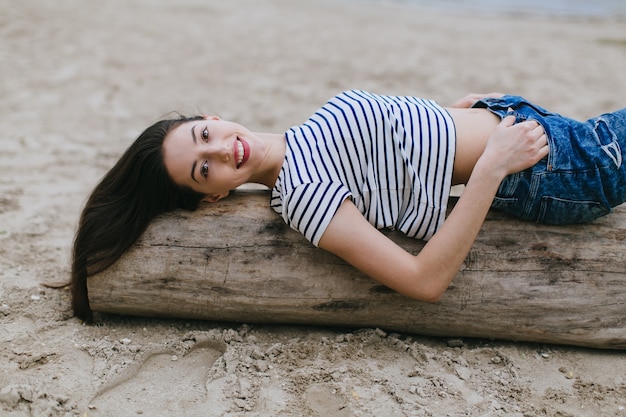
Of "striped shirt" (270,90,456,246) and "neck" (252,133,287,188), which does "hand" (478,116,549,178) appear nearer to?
"striped shirt" (270,90,456,246)

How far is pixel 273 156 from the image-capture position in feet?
9.70

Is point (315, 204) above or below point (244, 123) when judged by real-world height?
above

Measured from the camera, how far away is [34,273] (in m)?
3.63

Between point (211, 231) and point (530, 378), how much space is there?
153 cm

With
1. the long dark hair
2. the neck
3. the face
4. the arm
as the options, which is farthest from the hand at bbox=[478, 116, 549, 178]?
the long dark hair

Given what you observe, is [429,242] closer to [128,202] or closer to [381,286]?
[381,286]

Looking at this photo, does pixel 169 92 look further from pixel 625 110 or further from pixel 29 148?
pixel 625 110

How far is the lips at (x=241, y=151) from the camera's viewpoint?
2902 mm

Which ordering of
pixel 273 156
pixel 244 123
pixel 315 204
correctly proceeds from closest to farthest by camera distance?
pixel 315 204 → pixel 273 156 → pixel 244 123

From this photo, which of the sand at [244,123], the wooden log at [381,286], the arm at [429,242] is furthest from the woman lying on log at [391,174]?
the sand at [244,123]

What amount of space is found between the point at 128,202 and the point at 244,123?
335 centimetres

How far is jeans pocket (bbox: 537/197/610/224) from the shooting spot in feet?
9.47

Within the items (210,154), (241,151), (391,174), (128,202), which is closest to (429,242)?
(391,174)

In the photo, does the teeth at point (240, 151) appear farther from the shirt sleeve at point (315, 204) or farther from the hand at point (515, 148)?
the hand at point (515, 148)
